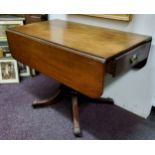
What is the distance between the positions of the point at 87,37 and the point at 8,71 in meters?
1.15

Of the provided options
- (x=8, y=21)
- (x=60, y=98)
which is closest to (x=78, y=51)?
(x=60, y=98)

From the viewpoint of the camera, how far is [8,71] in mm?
2119

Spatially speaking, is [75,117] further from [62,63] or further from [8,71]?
[8,71]

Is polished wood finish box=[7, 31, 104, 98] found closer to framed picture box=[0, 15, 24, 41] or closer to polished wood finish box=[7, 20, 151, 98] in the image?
polished wood finish box=[7, 20, 151, 98]

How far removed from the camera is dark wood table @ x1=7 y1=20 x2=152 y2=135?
1062 millimetres

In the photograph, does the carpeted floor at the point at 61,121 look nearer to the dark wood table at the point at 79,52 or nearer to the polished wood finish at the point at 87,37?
the dark wood table at the point at 79,52

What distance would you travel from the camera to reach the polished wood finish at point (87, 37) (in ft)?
3.65

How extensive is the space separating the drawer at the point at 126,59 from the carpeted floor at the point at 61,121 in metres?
0.56

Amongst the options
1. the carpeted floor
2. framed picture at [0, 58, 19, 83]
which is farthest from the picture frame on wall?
framed picture at [0, 58, 19, 83]

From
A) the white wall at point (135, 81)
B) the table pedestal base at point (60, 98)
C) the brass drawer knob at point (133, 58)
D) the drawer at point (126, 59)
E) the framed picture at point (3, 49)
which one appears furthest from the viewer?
the framed picture at point (3, 49)

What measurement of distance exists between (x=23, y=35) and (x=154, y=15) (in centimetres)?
90

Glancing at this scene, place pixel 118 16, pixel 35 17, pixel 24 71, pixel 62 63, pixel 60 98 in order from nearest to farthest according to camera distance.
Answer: pixel 62 63
pixel 118 16
pixel 60 98
pixel 35 17
pixel 24 71

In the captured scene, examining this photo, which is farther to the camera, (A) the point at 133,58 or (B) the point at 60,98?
(B) the point at 60,98

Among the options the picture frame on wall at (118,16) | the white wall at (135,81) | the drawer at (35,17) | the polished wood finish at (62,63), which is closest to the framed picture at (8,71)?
the drawer at (35,17)
